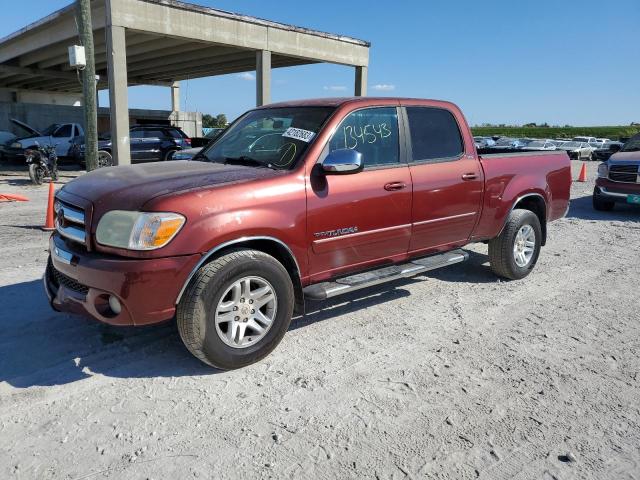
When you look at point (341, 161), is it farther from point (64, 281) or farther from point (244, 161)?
point (64, 281)

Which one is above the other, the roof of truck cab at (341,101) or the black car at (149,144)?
the roof of truck cab at (341,101)

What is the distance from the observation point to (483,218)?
5.38 meters

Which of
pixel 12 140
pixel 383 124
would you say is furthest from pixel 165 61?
pixel 383 124

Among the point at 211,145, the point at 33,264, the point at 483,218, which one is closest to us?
the point at 211,145

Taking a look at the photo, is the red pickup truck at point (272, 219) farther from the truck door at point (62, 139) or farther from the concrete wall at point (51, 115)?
the concrete wall at point (51, 115)

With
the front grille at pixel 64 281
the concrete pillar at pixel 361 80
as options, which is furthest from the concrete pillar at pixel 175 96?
the front grille at pixel 64 281

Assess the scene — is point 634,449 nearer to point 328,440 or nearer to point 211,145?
point 328,440

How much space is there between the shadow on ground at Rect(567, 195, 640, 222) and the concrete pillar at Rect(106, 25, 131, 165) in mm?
11668

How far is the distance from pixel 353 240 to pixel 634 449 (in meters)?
2.28

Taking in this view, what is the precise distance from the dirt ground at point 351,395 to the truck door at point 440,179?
2.34ft

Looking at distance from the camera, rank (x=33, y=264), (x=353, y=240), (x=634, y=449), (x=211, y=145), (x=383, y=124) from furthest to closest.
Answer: (x=33, y=264) < (x=211, y=145) < (x=383, y=124) < (x=353, y=240) < (x=634, y=449)

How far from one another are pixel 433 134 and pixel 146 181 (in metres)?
2.72

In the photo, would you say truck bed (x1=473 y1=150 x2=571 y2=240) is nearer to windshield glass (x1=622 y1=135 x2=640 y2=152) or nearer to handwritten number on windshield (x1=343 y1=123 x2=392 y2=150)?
handwritten number on windshield (x1=343 y1=123 x2=392 y2=150)

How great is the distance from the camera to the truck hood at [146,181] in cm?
340
